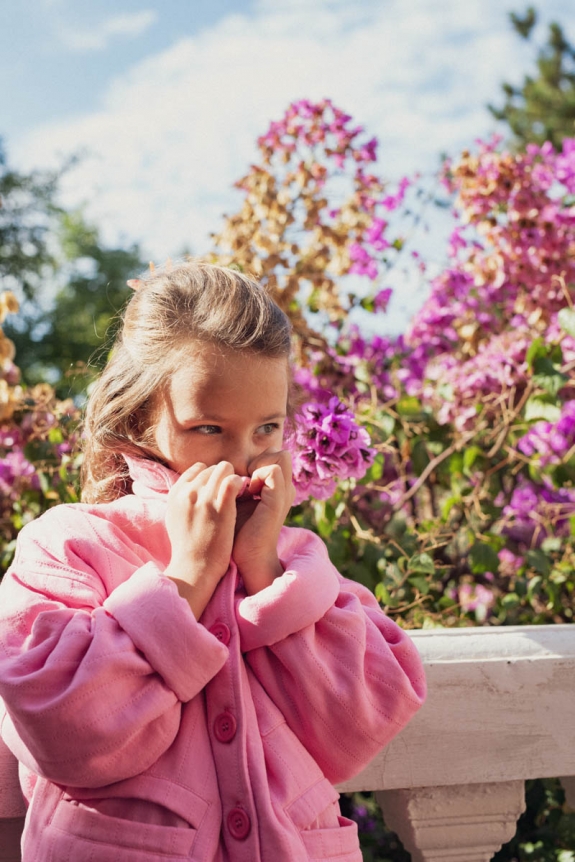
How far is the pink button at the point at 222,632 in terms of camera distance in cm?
120

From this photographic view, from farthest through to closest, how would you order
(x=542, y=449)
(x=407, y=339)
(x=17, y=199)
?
(x=17, y=199) → (x=407, y=339) → (x=542, y=449)

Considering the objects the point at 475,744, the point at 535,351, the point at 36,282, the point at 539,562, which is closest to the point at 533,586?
the point at 539,562

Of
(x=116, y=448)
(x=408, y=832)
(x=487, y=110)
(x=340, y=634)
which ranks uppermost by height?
(x=487, y=110)

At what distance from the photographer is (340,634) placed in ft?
4.17

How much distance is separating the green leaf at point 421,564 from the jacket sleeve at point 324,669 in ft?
2.71

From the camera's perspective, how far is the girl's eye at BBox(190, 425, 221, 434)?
1.33m

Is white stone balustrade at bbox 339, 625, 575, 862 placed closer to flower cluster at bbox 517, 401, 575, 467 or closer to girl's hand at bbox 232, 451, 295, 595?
girl's hand at bbox 232, 451, 295, 595

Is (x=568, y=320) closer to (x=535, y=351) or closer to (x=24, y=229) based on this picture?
(x=535, y=351)

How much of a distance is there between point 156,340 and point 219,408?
7.4 inches

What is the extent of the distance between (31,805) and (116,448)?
1.79 ft

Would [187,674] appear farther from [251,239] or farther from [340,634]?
[251,239]

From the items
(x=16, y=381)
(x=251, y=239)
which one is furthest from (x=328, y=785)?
(x=251, y=239)

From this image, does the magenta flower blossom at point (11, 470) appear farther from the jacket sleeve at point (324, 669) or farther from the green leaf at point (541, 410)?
the jacket sleeve at point (324, 669)

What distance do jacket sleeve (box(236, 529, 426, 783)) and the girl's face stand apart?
20cm
